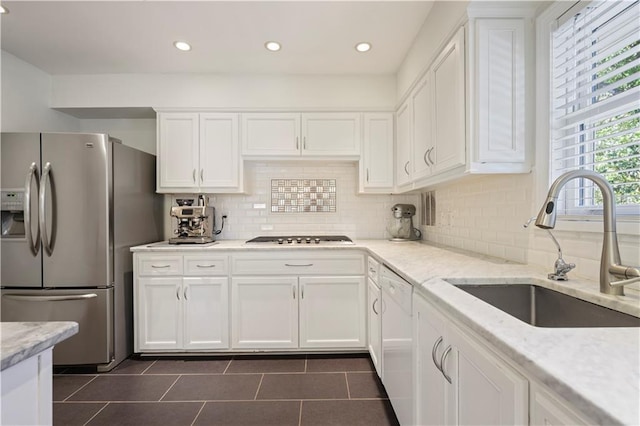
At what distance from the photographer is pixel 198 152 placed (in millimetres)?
2980

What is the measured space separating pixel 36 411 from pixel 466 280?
1.40 m

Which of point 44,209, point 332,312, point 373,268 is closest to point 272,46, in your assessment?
point 373,268

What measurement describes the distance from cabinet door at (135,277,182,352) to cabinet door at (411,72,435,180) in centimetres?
214

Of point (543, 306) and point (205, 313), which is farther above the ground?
point (543, 306)

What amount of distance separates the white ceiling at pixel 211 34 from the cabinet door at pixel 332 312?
1.91m

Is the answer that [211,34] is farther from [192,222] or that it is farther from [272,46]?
[192,222]

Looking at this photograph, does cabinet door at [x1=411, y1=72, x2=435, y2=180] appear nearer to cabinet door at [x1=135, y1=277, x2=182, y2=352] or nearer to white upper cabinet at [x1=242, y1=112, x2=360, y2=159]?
white upper cabinet at [x1=242, y1=112, x2=360, y2=159]

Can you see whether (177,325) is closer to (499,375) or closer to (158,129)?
(158,129)

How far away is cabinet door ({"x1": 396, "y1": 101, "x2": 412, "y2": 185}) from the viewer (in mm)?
2625

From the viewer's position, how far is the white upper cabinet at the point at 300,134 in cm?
300

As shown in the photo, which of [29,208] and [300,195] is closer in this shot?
[29,208]

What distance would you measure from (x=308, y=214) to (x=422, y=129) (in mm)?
1502

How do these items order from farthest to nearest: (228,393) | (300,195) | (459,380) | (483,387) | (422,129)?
(300,195) < (422,129) < (228,393) < (459,380) < (483,387)

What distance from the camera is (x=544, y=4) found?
5.03 ft
